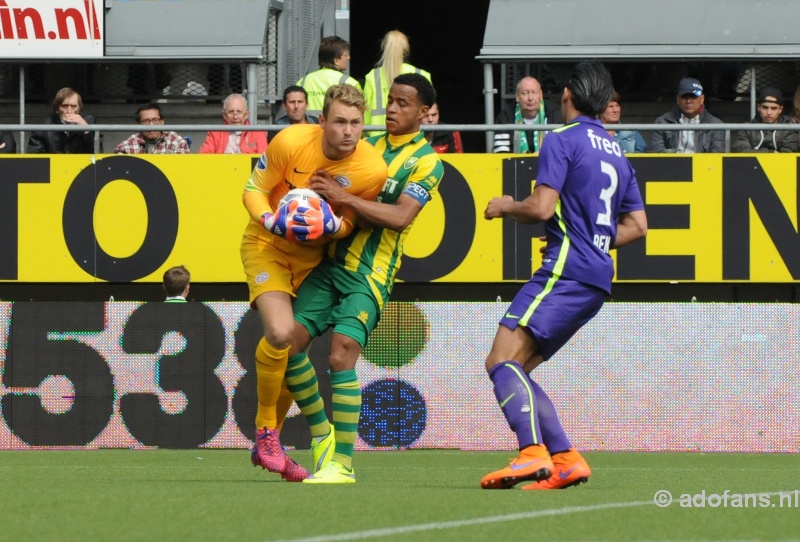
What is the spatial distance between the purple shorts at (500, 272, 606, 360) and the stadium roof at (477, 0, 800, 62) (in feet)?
30.9

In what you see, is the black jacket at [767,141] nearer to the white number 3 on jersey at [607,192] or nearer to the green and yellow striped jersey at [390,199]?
the green and yellow striped jersey at [390,199]

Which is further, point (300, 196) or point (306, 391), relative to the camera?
point (306, 391)

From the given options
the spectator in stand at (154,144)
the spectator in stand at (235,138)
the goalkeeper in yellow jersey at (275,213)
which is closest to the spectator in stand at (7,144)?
the spectator in stand at (154,144)

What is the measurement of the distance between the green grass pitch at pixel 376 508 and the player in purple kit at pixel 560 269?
0.92ft

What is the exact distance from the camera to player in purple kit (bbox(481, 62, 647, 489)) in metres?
6.86

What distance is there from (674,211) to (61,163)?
5636mm

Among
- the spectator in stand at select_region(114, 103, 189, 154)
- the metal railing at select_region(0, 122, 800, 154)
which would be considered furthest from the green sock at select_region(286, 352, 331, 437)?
the spectator in stand at select_region(114, 103, 189, 154)

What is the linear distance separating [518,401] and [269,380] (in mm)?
1615

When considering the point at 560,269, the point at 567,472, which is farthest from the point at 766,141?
the point at 567,472

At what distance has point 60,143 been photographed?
45.6ft

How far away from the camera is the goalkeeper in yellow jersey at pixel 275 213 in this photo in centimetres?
769

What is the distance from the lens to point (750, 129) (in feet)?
44.1

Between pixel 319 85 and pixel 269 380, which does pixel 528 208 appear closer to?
pixel 269 380

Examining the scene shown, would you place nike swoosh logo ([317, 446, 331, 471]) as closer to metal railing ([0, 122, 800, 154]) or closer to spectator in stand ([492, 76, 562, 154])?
metal railing ([0, 122, 800, 154])
